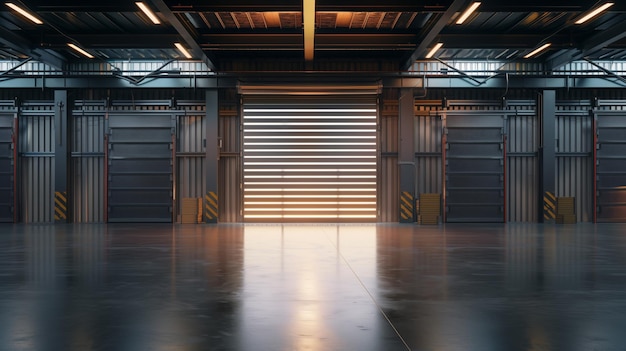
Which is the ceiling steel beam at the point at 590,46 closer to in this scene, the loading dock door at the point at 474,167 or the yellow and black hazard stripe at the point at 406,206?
the loading dock door at the point at 474,167

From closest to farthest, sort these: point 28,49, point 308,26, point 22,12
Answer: point 22,12 → point 308,26 → point 28,49

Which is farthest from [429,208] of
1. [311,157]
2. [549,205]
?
[311,157]

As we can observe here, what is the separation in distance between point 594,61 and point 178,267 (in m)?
21.3

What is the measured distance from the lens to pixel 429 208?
25000 millimetres

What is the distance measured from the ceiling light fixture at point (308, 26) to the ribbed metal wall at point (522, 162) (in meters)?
9.38

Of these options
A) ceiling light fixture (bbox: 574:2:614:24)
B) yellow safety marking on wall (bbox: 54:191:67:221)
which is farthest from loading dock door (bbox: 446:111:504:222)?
yellow safety marking on wall (bbox: 54:191:67:221)

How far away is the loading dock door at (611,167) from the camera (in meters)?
25.9

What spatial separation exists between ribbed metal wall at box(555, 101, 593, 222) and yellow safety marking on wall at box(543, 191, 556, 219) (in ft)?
3.43

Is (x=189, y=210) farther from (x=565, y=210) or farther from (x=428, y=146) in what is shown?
(x=565, y=210)

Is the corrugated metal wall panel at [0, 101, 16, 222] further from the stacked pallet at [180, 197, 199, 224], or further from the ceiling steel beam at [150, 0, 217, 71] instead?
the ceiling steel beam at [150, 0, 217, 71]

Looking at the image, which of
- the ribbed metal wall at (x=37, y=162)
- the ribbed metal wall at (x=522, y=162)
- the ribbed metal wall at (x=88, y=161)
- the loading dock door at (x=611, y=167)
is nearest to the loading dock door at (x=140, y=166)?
the ribbed metal wall at (x=88, y=161)

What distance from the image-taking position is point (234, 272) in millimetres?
10312

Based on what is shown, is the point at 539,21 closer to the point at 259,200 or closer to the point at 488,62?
the point at 488,62

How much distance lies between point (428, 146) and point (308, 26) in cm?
971
